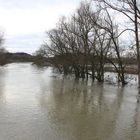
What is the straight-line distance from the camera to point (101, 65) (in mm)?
35125

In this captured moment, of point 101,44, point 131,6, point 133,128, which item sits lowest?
point 133,128

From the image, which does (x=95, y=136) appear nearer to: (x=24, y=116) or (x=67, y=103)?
(x=24, y=116)

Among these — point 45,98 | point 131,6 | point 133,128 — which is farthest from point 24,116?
point 131,6

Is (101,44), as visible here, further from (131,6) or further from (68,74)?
(68,74)

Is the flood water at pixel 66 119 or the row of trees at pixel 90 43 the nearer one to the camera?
the flood water at pixel 66 119

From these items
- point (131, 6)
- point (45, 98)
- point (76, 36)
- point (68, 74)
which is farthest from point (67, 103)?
point (68, 74)

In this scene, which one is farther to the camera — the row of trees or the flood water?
the row of trees

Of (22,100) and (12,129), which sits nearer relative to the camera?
(12,129)

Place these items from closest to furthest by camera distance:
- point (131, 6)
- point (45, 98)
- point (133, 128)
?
point (133, 128) → point (45, 98) → point (131, 6)

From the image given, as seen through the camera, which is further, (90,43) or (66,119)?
(90,43)

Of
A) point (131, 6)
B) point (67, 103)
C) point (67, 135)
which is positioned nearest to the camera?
point (67, 135)

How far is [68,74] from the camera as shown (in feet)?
152

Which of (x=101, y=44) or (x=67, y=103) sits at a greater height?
(x=101, y=44)

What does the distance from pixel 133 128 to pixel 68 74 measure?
34.6 meters
